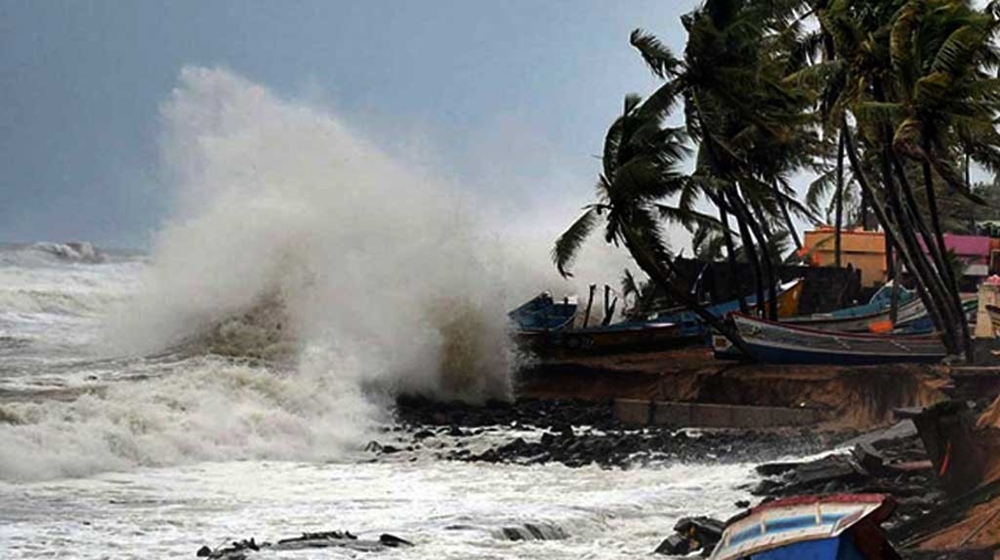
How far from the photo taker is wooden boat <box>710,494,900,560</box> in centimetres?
869

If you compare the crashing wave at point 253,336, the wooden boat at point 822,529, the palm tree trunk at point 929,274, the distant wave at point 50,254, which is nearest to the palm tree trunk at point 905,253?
the palm tree trunk at point 929,274

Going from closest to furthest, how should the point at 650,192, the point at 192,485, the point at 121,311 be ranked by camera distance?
1. the point at 192,485
2. the point at 650,192
3. the point at 121,311

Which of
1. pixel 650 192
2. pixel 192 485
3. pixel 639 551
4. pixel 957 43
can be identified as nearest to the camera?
pixel 639 551

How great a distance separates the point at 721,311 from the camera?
3114 cm

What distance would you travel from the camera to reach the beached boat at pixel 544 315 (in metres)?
33.5

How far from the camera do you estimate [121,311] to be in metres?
36.5

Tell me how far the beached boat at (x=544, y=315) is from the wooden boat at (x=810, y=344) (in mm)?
7750

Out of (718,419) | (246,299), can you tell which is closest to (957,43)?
(718,419)

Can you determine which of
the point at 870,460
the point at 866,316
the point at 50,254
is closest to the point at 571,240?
the point at 866,316

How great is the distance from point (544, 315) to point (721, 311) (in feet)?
15.1

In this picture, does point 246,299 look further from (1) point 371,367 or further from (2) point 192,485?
(2) point 192,485

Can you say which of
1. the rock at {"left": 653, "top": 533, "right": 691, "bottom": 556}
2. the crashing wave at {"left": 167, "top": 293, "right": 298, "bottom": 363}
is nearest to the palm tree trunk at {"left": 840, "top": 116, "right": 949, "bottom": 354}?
the crashing wave at {"left": 167, "top": 293, "right": 298, "bottom": 363}

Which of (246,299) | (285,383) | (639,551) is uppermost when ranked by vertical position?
(246,299)

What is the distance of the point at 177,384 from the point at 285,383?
1.86 metres
